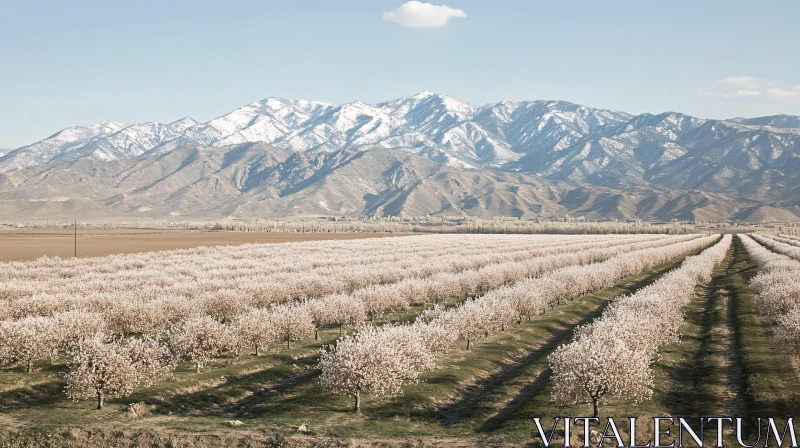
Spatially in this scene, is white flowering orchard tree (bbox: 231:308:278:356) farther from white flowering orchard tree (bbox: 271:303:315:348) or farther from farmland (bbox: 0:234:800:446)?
white flowering orchard tree (bbox: 271:303:315:348)

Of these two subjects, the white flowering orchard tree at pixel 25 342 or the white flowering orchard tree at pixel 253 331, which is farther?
the white flowering orchard tree at pixel 253 331

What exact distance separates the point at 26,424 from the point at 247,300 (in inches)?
826

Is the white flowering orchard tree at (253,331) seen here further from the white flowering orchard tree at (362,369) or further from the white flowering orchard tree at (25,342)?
the white flowering orchard tree at (362,369)

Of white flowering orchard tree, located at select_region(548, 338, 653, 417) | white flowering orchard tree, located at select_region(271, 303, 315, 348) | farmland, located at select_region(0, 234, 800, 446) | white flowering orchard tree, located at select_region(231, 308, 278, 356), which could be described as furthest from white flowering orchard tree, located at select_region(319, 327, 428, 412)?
white flowering orchard tree, located at select_region(271, 303, 315, 348)

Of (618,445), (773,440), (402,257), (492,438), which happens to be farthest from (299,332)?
(402,257)

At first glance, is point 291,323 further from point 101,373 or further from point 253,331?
point 101,373

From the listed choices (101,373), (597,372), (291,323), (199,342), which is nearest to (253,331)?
(291,323)

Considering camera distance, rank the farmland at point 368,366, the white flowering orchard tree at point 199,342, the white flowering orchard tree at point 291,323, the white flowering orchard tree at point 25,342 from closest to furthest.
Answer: the farmland at point 368,366 < the white flowering orchard tree at point 25,342 < the white flowering orchard tree at point 199,342 < the white flowering orchard tree at point 291,323

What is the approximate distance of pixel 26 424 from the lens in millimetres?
19781

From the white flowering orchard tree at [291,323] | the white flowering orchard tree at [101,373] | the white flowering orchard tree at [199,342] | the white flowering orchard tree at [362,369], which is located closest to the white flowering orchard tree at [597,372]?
the white flowering orchard tree at [362,369]

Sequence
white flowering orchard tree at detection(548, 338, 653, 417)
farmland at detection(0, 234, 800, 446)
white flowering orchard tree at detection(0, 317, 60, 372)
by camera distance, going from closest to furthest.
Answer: white flowering orchard tree at detection(548, 338, 653, 417)
farmland at detection(0, 234, 800, 446)
white flowering orchard tree at detection(0, 317, 60, 372)

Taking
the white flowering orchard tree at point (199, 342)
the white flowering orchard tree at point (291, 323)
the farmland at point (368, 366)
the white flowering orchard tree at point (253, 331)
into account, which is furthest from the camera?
the white flowering orchard tree at point (291, 323)

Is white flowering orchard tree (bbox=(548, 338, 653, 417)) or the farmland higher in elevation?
white flowering orchard tree (bbox=(548, 338, 653, 417))

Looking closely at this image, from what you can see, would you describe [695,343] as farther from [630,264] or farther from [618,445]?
[630,264]
